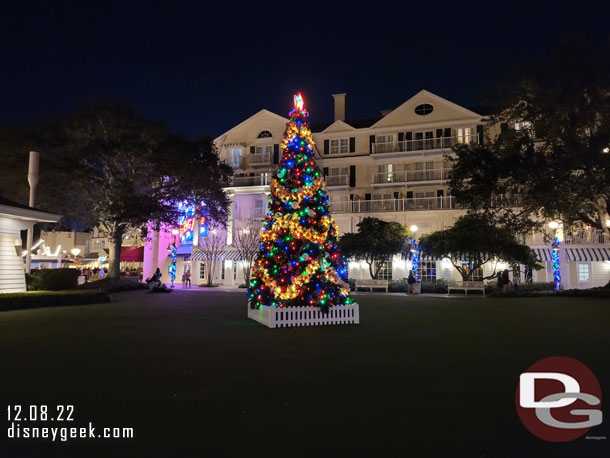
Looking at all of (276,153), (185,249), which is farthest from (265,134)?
(185,249)

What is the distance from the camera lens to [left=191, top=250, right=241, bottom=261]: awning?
4009 cm

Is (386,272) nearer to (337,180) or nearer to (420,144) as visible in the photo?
(337,180)

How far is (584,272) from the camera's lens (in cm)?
3400

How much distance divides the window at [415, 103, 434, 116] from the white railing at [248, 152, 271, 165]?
13688mm

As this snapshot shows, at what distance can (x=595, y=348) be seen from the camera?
843 centimetres

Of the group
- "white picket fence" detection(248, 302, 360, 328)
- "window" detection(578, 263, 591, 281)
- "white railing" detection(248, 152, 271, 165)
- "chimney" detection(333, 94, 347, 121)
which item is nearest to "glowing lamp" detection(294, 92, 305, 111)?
"white picket fence" detection(248, 302, 360, 328)

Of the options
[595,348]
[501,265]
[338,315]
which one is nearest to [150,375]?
[338,315]

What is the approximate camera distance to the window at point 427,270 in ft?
120

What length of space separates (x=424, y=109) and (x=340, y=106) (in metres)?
9.08

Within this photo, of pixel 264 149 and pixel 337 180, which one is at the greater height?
pixel 264 149

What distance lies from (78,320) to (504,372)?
11515mm

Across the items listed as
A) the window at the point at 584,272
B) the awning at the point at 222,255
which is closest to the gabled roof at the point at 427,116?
the window at the point at 584,272

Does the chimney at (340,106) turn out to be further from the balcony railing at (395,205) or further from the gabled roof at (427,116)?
the balcony railing at (395,205)
